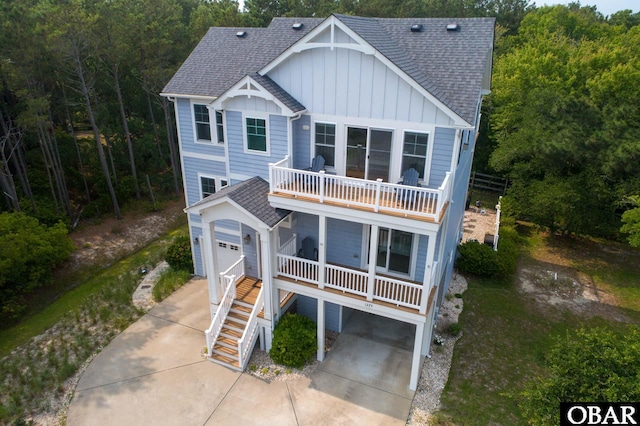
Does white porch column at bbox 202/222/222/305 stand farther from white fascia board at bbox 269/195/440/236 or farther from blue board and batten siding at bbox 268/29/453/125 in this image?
blue board and batten siding at bbox 268/29/453/125

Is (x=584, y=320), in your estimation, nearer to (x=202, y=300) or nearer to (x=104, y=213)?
(x=202, y=300)

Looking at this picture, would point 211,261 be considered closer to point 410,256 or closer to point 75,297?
point 410,256

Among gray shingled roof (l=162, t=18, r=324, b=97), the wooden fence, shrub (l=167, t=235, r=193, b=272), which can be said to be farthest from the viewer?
the wooden fence

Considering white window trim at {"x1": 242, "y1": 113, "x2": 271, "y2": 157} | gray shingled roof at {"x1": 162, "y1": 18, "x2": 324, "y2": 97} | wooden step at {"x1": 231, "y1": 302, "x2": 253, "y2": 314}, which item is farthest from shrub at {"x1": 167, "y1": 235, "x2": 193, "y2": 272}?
gray shingled roof at {"x1": 162, "y1": 18, "x2": 324, "y2": 97}

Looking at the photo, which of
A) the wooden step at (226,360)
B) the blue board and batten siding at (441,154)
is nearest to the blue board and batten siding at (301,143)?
the blue board and batten siding at (441,154)

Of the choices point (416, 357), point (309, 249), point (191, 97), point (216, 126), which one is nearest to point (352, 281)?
point (309, 249)

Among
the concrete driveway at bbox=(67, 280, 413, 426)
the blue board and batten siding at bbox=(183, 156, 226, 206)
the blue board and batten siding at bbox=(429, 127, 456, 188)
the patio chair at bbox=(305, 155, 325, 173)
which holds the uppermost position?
the blue board and batten siding at bbox=(429, 127, 456, 188)
